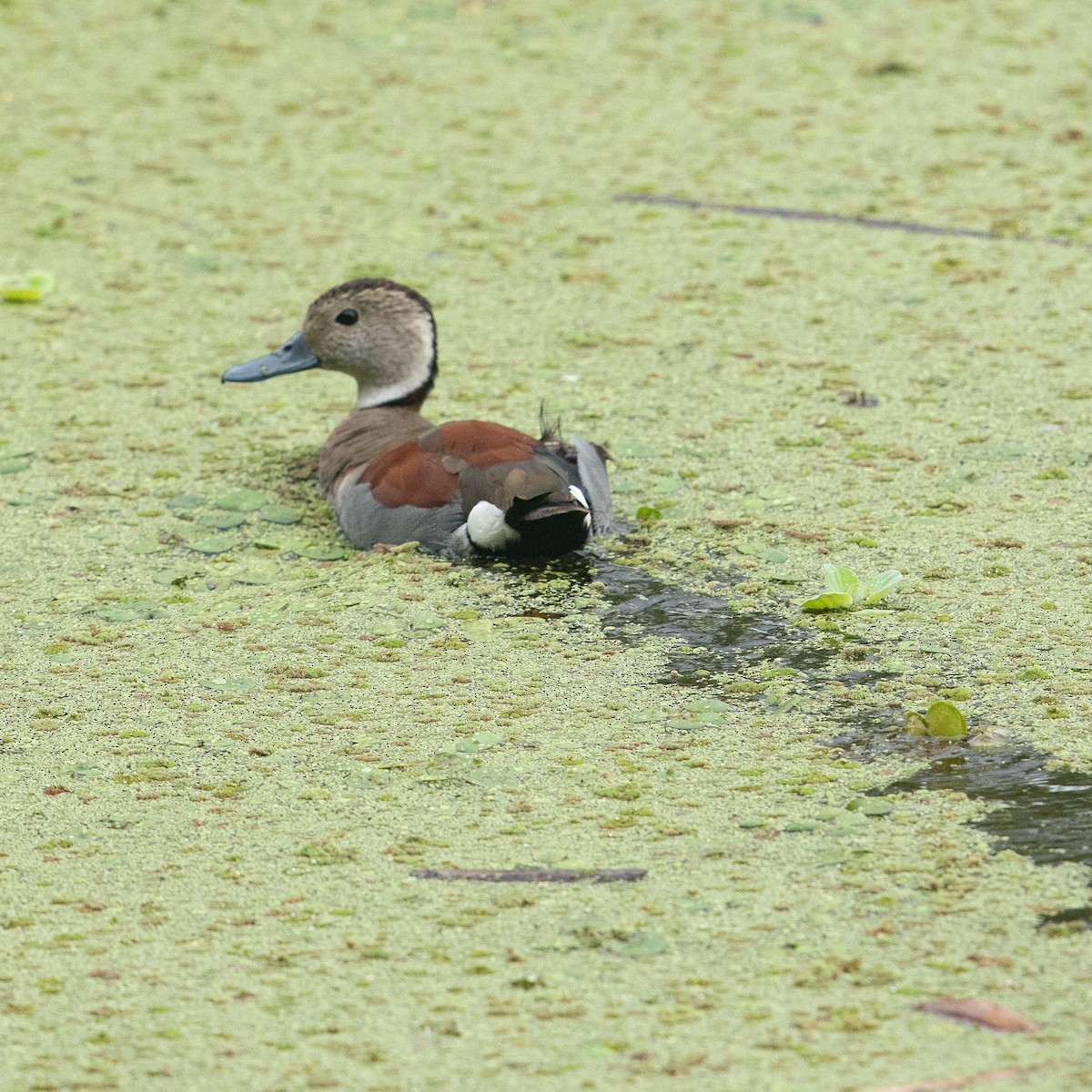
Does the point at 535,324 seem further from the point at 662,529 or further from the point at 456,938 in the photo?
the point at 456,938

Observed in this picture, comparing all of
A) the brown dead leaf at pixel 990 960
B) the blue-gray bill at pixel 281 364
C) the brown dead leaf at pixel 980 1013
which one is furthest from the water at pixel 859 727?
the blue-gray bill at pixel 281 364

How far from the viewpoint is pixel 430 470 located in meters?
4.06

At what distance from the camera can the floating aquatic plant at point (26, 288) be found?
562 centimetres

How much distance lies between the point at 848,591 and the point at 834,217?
2560 millimetres

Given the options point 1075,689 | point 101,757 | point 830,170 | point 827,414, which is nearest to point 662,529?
point 827,414

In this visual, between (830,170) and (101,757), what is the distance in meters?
3.96

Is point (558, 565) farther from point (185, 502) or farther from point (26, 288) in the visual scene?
point (26, 288)

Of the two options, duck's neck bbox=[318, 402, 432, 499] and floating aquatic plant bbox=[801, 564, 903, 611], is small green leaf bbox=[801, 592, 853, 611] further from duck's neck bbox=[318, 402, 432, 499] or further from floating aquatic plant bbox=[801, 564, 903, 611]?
duck's neck bbox=[318, 402, 432, 499]

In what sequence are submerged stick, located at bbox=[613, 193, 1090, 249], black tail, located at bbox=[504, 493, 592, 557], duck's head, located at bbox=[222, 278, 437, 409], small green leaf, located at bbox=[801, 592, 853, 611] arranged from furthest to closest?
1. submerged stick, located at bbox=[613, 193, 1090, 249]
2. duck's head, located at bbox=[222, 278, 437, 409]
3. black tail, located at bbox=[504, 493, 592, 557]
4. small green leaf, located at bbox=[801, 592, 853, 611]

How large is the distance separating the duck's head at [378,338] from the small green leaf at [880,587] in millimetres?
1376

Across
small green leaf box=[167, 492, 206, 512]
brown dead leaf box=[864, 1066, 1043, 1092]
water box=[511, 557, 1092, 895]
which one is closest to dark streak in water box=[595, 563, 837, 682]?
water box=[511, 557, 1092, 895]

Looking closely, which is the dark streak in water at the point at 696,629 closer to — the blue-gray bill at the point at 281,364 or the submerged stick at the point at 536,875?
the submerged stick at the point at 536,875

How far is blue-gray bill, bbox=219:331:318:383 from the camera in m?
4.75

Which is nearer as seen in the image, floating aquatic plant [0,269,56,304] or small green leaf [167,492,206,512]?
small green leaf [167,492,206,512]
